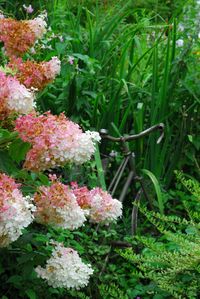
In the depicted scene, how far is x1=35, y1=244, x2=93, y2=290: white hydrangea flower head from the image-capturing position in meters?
2.25

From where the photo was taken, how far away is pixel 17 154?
6.94ft

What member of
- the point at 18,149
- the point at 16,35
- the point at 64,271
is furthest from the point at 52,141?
the point at 16,35

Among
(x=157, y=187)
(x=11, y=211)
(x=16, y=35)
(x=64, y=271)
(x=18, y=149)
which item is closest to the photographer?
(x=11, y=211)

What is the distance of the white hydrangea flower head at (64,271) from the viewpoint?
7.37ft

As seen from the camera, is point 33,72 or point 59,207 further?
point 33,72

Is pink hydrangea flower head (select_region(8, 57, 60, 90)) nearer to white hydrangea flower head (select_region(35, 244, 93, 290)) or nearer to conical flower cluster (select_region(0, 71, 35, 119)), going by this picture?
conical flower cluster (select_region(0, 71, 35, 119))

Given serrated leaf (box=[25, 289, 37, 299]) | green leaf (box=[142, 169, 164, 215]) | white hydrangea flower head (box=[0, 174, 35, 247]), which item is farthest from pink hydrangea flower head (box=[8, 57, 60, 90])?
green leaf (box=[142, 169, 164, 215])

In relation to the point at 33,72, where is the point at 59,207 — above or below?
below

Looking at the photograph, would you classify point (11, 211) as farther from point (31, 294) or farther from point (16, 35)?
point (16, 35)

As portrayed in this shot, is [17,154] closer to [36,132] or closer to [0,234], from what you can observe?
A: [36,132]

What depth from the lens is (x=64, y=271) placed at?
2246mm

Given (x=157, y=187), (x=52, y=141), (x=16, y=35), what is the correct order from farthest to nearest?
1. (x=157, y=187)
2. (x=16, y=35)
3. (x=52, y=141)

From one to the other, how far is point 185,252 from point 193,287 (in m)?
0.14

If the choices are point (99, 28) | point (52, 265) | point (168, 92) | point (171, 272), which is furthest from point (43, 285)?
point (99, 28)
